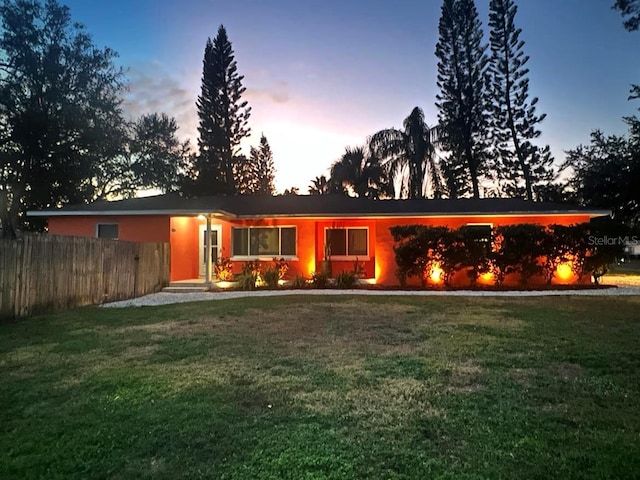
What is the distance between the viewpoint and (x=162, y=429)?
128 inches

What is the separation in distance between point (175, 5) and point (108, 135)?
42.4 ft

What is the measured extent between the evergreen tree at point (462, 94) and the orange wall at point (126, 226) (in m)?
18.4

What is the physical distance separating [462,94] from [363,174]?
10456mm

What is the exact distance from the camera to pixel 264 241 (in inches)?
643

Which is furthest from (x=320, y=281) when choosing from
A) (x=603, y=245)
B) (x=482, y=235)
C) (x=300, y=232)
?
(x=603, y=245)

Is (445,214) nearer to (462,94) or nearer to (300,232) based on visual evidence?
(300,232)

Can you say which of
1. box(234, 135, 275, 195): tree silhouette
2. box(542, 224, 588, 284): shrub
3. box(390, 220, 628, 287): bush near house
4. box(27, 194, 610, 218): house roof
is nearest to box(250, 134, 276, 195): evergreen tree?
box(234, 135, 275, 195): tree silhouette

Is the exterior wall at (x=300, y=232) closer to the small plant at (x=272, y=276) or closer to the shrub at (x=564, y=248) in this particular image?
the shrub at (x=564, y=248)

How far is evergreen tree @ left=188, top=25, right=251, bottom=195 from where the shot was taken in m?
34.8

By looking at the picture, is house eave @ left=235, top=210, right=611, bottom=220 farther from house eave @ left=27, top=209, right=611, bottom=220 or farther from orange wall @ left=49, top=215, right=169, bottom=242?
orange wall @ left=49, top=215, right=169, bottom=242

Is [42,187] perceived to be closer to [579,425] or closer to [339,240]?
[339,240]

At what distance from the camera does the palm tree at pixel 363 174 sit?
77.1ft

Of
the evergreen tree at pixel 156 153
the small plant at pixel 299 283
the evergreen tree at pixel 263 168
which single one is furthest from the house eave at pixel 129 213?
the evergreen tree at pixel 263 168

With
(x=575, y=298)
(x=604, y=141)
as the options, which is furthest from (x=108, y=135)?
(x=604, y=141)
